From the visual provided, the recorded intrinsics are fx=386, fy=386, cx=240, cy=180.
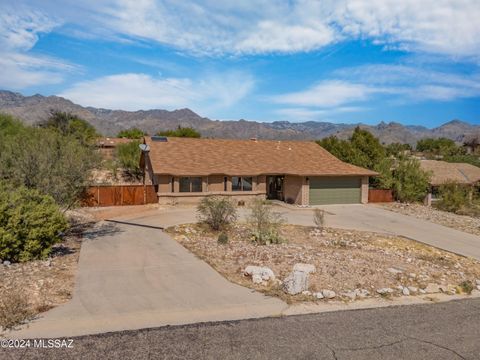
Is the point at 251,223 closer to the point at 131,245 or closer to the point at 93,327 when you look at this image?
the point at 131,245

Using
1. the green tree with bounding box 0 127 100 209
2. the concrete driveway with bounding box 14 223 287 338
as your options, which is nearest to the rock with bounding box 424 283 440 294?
the concrete driveway with bounding box 14 223 287 338

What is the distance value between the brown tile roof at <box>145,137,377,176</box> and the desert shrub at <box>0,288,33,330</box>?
1685cm

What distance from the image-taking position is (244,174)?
90.8ft

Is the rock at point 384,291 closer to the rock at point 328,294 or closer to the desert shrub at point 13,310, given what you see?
the rock at point 328,294

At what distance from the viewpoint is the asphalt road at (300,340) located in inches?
262

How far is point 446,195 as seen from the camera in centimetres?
3123

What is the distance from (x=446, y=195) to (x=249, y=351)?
97.1 feet

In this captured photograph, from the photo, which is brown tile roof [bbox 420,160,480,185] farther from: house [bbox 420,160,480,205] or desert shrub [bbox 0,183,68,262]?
desert shrub [bbox 0,183,68,262]

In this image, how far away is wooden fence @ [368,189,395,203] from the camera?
30.9 meters

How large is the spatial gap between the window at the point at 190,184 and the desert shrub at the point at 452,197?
20.0 m

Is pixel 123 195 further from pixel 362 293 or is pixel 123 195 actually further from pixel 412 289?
pixel 412 289

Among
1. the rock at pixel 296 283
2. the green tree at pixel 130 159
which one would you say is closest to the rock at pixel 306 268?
the rock at pixel 296 283

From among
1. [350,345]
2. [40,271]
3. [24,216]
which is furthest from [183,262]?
[350,345]

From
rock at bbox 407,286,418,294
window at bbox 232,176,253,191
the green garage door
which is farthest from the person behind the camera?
the green garage door
